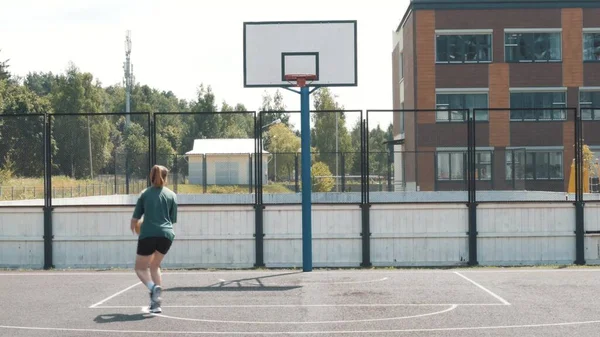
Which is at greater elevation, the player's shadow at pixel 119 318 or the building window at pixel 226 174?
the building window at pixel 226 174

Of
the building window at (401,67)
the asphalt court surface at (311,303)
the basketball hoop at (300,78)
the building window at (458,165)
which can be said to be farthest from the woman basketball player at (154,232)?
the building window at (401,67)

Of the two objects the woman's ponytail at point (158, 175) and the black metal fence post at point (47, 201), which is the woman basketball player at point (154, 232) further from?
the black metal fence post at point (47, 201)

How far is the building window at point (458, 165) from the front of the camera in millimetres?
26523

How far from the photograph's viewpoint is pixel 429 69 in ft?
171

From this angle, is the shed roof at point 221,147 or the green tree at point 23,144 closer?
the shed roof at point 221,147

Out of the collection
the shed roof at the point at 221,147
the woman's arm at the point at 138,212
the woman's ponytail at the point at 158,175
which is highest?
the shed roof at the point at 221,147

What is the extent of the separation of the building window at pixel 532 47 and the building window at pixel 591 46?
1.79 meters

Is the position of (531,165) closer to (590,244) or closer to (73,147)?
(590,244)

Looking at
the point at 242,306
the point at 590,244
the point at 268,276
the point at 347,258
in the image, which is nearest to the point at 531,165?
the point at 590,244

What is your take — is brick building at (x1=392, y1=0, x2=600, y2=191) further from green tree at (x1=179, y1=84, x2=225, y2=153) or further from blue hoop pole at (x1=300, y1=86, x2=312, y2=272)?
blue hoop pole at (x1=300, y1=86, x2=312, y2=272)

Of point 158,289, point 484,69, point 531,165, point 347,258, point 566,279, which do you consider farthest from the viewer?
point 484,69

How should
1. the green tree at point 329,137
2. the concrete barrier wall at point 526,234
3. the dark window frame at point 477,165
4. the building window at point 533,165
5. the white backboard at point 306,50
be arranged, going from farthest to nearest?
1. the green tree at point 329,137
2. the building window at point 533,165
3. the dark window frame at point 477,165
4. the concrete barrier wall at point 526,234
5. the white backboard at point 306,50

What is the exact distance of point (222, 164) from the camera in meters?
26.8

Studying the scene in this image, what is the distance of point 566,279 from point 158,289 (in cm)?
782
